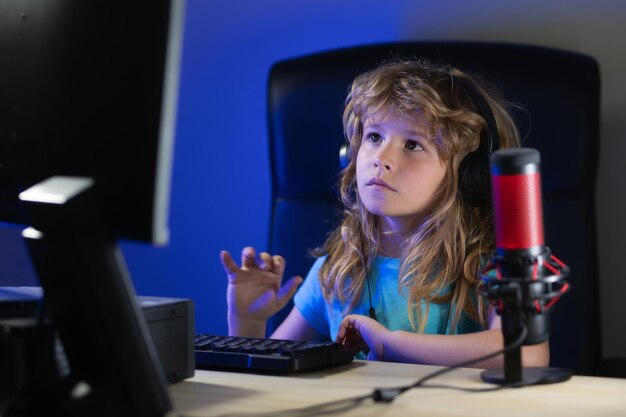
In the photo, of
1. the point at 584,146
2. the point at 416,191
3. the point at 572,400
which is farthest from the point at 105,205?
the point at 584,146

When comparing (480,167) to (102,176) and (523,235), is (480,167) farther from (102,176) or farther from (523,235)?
(102,176)

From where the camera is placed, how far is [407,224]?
4.93ft

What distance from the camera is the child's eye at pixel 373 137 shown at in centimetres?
146

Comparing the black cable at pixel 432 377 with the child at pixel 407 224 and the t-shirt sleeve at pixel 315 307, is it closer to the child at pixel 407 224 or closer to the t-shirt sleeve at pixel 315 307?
the child at pixel 407 224

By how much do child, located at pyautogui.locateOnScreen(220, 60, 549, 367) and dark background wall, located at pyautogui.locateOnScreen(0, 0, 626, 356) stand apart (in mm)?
338

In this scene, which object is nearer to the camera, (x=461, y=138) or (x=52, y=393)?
(x=52, y=393)

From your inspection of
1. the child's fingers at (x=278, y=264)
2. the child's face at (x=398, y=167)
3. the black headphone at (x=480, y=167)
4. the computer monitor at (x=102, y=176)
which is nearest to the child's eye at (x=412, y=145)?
the child's face at (x=398, y=167)

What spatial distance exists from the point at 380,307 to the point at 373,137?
30 cm

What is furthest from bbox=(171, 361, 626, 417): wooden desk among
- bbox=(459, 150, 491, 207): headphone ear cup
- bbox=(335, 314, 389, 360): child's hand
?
bbox=(459, 150, 491, 207): headphone ear cup

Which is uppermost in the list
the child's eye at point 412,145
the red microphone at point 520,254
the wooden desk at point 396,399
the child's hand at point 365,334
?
the child's eye at point 412,145

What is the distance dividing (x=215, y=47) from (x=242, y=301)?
0.89 meters

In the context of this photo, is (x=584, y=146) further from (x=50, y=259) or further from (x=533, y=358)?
(x=50, y=259)

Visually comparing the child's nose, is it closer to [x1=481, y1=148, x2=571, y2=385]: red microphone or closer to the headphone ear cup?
the headphone ear cup

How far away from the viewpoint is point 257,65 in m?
2.04
